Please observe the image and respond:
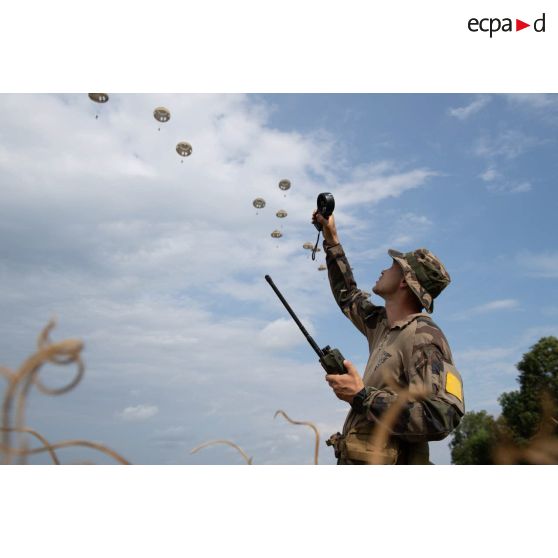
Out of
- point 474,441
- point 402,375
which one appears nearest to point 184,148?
point 402,375

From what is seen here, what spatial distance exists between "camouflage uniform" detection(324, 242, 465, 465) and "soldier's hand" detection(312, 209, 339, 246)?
4.62 ft

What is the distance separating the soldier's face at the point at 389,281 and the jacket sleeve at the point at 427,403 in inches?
53.6

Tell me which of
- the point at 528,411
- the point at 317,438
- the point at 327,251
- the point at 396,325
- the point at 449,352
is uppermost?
the point at 528,411

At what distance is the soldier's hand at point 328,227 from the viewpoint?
8.96m

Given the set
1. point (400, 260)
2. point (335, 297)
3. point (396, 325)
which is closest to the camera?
point (396, 325)

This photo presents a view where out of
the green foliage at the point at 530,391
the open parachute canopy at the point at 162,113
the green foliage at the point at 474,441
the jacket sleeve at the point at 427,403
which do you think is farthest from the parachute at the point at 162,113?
the green foliage at the point at 474,441

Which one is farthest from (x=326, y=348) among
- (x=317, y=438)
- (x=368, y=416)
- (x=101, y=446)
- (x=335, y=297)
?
(x=101, y=446)

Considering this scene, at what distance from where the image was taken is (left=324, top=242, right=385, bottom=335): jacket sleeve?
8156 millimetres

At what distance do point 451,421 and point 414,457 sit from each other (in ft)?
2.92

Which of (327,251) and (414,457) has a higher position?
(327,251)

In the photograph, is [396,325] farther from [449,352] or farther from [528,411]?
[528,411]

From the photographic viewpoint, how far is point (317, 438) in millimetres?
3250

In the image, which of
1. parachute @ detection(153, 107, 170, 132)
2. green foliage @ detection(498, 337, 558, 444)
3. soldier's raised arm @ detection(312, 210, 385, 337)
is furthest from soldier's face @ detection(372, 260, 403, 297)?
green foliage @ detection(498, 337, 558, 444)

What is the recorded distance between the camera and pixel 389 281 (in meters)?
7.42
